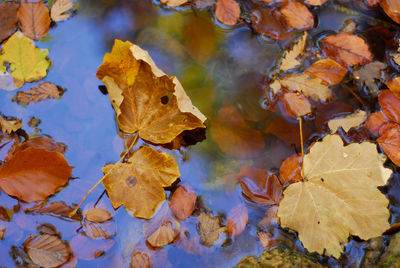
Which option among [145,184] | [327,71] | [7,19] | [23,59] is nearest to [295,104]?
[327,71]

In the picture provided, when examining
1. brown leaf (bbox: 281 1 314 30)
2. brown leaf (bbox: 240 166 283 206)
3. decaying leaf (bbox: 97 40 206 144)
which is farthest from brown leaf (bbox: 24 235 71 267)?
brown leaf (bbox: 281 1 314 30)

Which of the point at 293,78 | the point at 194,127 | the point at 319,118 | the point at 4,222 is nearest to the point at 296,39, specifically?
the point at 293,78

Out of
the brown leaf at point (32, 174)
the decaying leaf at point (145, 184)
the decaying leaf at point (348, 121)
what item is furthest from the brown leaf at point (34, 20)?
the decaying leaf at point (348, 121)

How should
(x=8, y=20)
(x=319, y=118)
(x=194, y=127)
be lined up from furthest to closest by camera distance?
(x=8, y=20) < (x=319, y=118) < (x=194, y=127)

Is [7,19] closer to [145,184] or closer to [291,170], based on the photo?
[145,184]

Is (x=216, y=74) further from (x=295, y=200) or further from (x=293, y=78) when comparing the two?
(x=295, y=200)

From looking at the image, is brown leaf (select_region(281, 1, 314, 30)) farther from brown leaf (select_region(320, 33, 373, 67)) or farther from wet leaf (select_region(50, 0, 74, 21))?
wet leaf (select_region(50, 0, 74, 21))

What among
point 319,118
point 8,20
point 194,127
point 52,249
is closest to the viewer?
point 52,249
